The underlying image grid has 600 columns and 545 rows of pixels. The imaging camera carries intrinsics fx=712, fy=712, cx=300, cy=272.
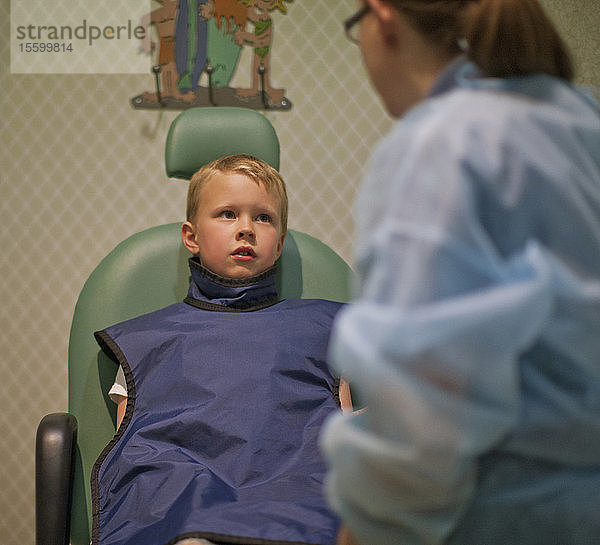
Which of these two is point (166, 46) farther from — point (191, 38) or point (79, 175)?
point (79, 175)

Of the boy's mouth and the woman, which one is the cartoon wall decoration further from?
the woman

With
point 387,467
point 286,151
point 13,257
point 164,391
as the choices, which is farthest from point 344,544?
point 13,257

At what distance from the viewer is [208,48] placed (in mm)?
2150

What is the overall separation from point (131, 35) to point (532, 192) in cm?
185

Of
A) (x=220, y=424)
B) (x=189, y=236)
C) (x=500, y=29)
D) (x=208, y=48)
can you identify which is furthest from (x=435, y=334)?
(x=208, y=48)

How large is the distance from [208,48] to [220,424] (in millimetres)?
1256

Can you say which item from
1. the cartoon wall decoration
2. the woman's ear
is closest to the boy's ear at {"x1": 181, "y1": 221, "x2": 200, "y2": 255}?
the cartoon wall decoration

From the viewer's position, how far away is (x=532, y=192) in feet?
2.00

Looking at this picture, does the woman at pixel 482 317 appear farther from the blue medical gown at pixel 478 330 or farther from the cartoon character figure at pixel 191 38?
the cartoon character figure at pixel 191 38

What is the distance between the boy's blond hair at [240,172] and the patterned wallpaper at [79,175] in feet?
1.85

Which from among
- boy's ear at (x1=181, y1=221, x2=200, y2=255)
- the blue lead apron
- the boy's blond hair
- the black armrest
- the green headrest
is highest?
the green headrest

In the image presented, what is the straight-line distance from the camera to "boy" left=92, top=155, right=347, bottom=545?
45.3 inches

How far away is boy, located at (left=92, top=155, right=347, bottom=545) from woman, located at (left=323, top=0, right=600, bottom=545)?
478 mm

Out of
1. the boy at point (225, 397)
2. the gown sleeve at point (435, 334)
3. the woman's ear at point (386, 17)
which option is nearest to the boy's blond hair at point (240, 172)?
the boy at point (225, 397)
